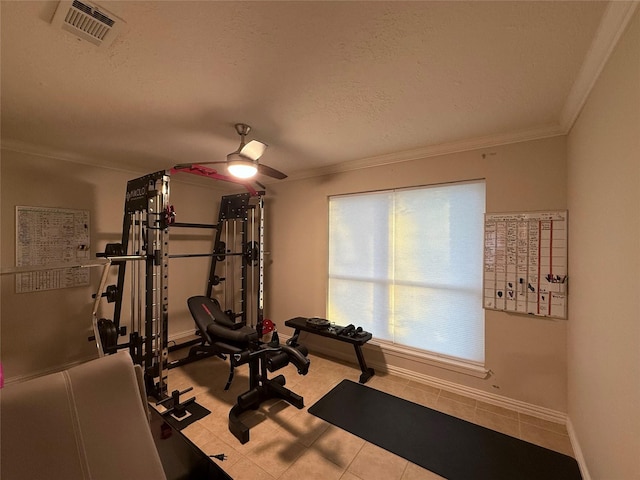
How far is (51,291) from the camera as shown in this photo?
9.05 feet

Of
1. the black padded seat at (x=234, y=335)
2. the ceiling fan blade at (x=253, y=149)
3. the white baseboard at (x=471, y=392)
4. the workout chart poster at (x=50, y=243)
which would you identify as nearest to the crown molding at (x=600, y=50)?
the ceiling fan blade at (x=253, y=149)

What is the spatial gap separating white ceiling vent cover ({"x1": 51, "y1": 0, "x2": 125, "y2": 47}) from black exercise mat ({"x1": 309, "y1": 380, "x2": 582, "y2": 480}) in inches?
108

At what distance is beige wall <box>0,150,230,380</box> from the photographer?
2.50 metres

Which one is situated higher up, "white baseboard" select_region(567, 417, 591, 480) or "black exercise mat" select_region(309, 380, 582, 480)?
"white baseboard" select_region(567, 417, 591, 480)

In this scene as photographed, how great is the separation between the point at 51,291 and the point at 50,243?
51 cm

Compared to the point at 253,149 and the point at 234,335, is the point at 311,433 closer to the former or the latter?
the point at 234,335

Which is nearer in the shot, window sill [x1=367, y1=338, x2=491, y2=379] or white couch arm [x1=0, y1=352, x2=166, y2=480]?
white couch arm [x1=0, y1=352, x2=166, y2=480]

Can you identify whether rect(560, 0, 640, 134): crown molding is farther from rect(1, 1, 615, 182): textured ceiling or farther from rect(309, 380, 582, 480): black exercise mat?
rect(309, 380, 582, 480): black exercise mat

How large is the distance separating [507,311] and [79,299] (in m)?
4.42

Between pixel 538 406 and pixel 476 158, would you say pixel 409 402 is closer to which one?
pixel 538 406

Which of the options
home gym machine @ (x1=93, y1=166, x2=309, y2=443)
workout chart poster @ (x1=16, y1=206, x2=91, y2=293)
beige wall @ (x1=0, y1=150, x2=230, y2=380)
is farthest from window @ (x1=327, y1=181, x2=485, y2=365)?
workout chart poster @ (x1=16, y1=206, x2=91, y2=293)

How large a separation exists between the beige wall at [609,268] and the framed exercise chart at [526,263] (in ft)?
0.86

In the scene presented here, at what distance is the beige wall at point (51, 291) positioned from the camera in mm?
2502

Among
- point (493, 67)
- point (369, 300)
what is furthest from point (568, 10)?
point (369, 300)
